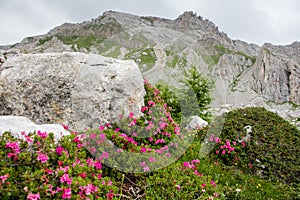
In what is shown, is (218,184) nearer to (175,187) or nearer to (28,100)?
(175,187)

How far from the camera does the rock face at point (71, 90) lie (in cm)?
723

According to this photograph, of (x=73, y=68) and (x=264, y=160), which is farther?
(x=73, y=68)

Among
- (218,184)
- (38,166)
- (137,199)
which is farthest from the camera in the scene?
(218,184)

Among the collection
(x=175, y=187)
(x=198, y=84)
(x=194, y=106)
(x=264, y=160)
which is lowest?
(x=175, y=187)

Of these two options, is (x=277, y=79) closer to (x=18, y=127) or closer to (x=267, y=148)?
(x=267, y=148)

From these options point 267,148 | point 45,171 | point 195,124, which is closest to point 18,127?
point 45,171

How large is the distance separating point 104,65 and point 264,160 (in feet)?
19.0

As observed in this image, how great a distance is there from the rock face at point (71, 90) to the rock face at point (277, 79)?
7044 centimetres

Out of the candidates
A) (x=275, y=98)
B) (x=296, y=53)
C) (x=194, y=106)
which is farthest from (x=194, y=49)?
(x=296, y=53)

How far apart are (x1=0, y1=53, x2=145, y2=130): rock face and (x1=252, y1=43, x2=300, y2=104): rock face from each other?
7044cm

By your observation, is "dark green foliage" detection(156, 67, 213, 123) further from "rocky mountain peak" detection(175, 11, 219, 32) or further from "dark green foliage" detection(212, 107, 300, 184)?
"rocky mountain peak" detection(175, 11, 219, 32)

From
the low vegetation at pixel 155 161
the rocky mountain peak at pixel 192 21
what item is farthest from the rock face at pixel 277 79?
the rocky mountain peak at pixel 192 21

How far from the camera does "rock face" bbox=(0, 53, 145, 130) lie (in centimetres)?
723

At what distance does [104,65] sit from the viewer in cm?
808
